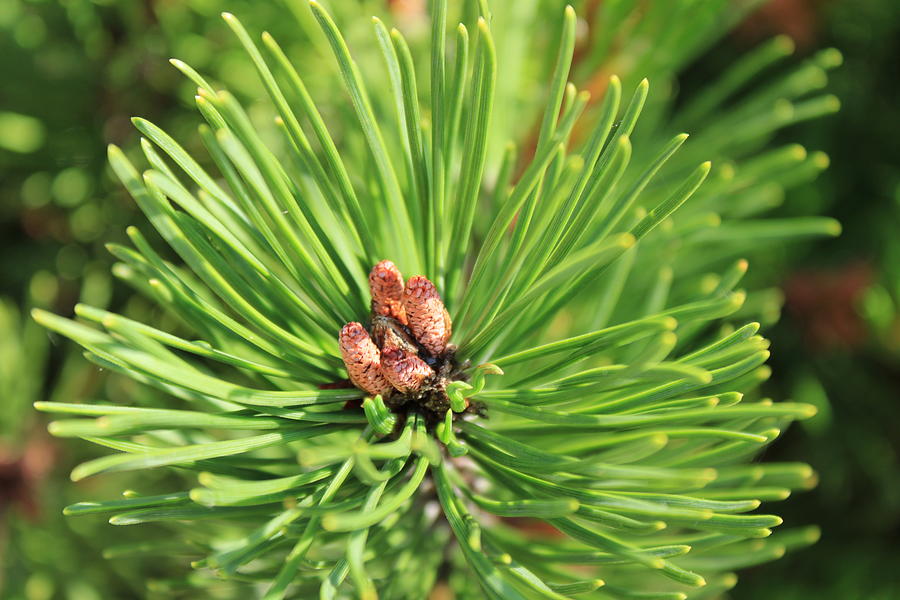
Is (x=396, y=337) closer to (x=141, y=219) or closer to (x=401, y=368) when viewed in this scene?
(x=401, y=368)

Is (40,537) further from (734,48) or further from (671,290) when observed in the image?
(734,48)

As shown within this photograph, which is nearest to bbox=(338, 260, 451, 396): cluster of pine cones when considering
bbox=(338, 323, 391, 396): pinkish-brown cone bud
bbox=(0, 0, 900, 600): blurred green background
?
bbox=(338, 323, 391, 396): pinkish-brown cone bud

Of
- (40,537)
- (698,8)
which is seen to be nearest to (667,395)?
(698,8)

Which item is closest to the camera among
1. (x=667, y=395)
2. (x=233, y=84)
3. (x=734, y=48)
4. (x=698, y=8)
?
(x=667, y=395)

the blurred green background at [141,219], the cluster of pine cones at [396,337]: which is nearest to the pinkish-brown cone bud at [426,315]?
the cluster of pine cones at [396,337]

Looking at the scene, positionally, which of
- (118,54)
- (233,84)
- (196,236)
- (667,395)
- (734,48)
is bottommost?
(667,395)

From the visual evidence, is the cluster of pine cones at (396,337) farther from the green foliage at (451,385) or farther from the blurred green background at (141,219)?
the blurred green background at (141,219)

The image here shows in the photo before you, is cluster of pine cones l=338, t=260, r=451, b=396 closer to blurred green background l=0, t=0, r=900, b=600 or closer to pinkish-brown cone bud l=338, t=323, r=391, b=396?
pinkish-brown cone bud l=338, t=323, r=391, b=396
